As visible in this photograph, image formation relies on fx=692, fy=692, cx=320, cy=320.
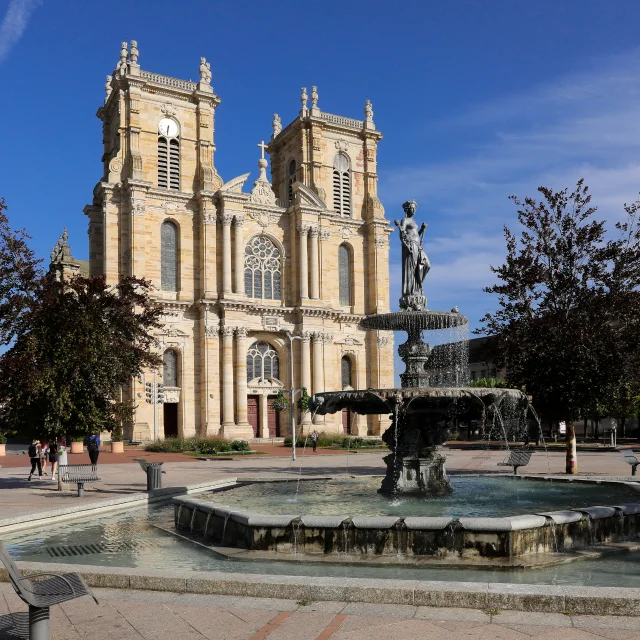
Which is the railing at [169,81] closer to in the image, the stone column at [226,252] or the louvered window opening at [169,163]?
the louvered window opening at [169,163]

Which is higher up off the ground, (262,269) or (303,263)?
(303,263)

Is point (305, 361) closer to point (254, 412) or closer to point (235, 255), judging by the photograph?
point (254, 412)

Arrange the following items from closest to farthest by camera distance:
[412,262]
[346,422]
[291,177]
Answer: [412,262], [346,422], [291,177]

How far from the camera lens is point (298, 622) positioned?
674 centimetres

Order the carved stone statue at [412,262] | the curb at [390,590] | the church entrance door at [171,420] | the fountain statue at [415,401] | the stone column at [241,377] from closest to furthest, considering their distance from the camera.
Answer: the curb at [390,590], the fountain statue at [415,401], the carved stone statue at [412,262], the church entrance door at [171,420], the stone column at [241,377]

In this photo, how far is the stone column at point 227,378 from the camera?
1922 inches

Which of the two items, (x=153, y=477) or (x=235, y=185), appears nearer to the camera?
(x=153, y=477)

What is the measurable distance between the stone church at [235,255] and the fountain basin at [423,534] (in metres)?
36.0

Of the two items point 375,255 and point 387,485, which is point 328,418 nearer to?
point 375,255

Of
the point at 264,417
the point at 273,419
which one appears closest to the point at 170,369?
the point at 264,417

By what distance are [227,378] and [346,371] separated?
12.0 m

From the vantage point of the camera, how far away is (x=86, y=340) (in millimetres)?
19484

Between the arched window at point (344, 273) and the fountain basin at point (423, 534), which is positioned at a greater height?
the arched window at point (344, 273)

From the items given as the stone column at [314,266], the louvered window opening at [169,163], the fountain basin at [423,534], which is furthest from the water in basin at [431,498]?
the louvered window opening at [169,163]
